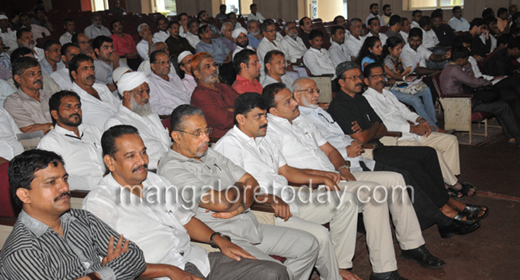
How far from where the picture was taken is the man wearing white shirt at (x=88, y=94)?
343 centimetres

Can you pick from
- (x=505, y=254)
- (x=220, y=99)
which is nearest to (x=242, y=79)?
(x=220, y=99)

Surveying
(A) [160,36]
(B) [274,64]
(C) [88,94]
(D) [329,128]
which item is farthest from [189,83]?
(A) [160,36]

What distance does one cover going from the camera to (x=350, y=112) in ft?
11.0

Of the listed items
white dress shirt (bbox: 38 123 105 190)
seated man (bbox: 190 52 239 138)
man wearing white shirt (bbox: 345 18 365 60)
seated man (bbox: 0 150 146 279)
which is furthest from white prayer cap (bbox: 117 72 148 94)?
man wearing white shirt (bbox: 345 18 365 60)

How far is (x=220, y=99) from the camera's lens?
3678 mm

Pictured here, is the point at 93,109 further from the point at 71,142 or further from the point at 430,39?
the point at 430,39

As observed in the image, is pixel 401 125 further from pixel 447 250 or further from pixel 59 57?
pixel 59 57

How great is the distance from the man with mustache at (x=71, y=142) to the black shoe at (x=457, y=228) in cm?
212

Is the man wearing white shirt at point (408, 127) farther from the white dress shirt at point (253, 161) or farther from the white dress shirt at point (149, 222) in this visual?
the white dress shirt at point (149, 222)

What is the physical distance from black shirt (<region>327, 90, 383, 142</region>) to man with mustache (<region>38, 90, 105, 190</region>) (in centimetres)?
167

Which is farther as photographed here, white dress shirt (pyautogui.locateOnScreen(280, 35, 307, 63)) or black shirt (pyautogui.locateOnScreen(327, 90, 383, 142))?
white dress shirt (pyautogui.locateOnScreen(280, 35, 307, 63))

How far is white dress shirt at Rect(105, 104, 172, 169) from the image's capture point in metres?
2.83

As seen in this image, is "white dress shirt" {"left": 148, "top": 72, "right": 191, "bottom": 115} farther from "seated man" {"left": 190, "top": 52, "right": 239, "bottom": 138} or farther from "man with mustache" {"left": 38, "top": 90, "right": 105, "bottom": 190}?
"man with mustache" {"left": 38, "top": 90, "right": 105, "bottom": 190}

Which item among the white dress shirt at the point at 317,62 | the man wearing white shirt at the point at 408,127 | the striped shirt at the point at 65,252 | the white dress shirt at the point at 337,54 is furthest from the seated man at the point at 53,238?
the white dress shirt at the point at 337,54
